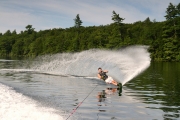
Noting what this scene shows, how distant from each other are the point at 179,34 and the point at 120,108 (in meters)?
72.7

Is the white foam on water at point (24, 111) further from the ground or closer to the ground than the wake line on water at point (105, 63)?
closer to the ground

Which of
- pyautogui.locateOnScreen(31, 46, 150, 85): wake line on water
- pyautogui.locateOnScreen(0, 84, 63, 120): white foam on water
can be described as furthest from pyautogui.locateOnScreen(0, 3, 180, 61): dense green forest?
pyautogui.locateOnScreen(0, 84, 63, 120): white foam on water

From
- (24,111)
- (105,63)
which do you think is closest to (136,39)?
(105,63)

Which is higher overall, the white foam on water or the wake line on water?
the wake line on water

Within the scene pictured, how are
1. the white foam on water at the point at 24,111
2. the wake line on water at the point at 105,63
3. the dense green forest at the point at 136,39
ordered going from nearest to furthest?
the white foam on water at the point at 24,111, the wake line on water at the point at 105,63, the dense green forest at the point at 136,39

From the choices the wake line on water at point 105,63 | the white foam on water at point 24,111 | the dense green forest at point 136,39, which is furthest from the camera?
the dense green forest at point 136,39

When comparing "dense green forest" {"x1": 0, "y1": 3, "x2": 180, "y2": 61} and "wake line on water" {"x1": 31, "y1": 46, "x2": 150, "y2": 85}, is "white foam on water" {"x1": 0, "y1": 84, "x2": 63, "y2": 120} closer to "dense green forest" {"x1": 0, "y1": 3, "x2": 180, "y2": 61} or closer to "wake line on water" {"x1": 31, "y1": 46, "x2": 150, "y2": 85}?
"wake line on water" {"x1": 31, "y1": 46, "x2": 150, "y2": 85}

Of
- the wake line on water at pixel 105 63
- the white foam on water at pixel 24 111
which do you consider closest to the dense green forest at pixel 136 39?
the wake line on water at pixel 105 63

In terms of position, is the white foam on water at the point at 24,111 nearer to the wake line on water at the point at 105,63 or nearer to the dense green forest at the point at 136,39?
the wake line on water at the point at 105,63

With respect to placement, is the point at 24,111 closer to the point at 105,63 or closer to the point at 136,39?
the point at 105,63

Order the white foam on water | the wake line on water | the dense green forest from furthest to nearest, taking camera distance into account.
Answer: the dense green forest < the wake line on water < the white foam on water

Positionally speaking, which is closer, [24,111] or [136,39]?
[24,111]

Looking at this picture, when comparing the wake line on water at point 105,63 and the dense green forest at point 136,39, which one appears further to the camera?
the dense green forest at point 136,39

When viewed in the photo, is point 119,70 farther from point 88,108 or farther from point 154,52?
point 154,52
